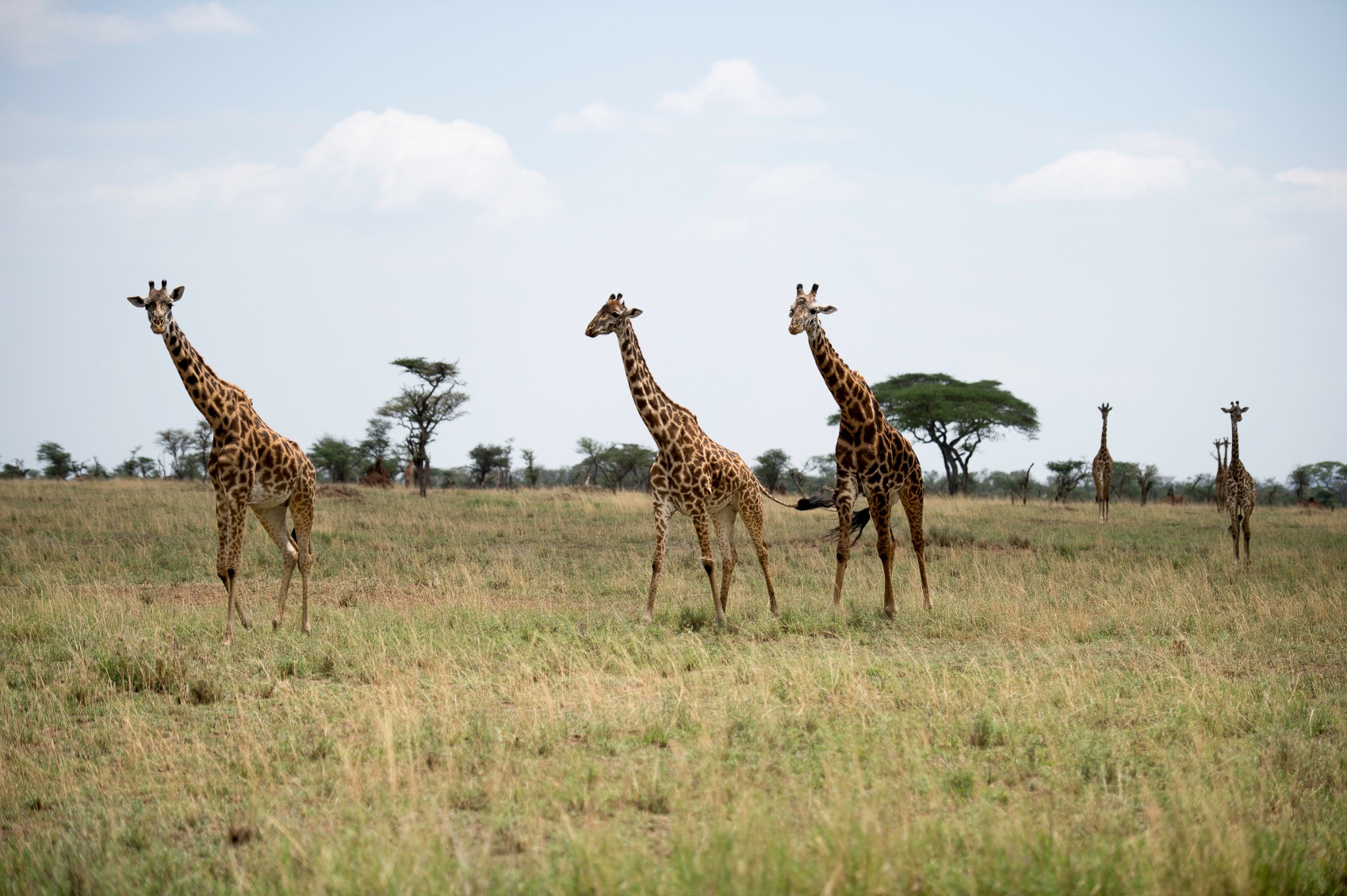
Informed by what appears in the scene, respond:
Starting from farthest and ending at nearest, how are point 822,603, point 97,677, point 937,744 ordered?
point 822,603 → point 97,677 → point 937,744

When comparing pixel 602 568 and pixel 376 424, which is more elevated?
pixel 376 424

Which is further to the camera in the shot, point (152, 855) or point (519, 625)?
point (519, 625)

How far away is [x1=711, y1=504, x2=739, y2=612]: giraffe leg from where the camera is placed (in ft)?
32.8

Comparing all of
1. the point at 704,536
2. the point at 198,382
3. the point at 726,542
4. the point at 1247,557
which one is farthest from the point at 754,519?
the point at 1247,557

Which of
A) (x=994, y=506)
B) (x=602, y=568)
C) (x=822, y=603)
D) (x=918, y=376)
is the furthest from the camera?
(x=918, y=376)

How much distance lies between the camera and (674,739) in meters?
5.76

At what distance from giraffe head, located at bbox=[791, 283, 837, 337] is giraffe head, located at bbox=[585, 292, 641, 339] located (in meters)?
1.54

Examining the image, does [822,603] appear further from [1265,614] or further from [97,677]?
[97,677]

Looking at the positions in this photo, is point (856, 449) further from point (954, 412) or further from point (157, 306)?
point (954, 412)

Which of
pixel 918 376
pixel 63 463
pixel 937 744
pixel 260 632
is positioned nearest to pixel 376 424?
pixel 63 463

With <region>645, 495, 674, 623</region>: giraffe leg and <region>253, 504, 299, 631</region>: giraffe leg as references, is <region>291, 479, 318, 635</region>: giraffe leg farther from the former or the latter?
<region>645, 495, 674, 623</region>: giraffe leg

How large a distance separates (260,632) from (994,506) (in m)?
20.2

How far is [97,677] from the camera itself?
725cm

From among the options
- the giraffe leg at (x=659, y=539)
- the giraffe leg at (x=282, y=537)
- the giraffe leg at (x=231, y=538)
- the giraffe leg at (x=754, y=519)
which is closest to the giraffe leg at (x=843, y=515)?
the giraffe leg at (x=754, y=519)
